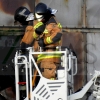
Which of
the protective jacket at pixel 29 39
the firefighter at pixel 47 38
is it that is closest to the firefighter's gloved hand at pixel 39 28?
the firefighter at pixel 47 38

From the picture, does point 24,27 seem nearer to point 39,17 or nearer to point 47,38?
point 39,17

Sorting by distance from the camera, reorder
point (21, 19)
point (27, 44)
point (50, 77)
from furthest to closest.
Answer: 1. point (21, 19)
2. point (27, 44)
3. point (50, 77)

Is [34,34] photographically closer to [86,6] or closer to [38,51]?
[38,51]

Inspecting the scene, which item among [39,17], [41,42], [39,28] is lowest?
[41,42]

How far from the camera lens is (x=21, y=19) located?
14.4 feet

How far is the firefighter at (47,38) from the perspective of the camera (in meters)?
3.80

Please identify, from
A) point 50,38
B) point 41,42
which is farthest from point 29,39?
point 50,38

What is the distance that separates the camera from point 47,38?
12.6ft

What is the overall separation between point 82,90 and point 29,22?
0.99m

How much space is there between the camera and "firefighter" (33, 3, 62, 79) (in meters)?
3.80

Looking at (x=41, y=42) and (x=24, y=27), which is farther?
(x=24, y=27)

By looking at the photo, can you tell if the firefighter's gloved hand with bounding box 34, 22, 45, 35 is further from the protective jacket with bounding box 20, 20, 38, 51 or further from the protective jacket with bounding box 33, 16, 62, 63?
the protective jacket with bounding box 20, 20, 38, 51

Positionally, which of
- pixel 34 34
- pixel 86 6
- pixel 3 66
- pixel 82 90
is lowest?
pixel 82 90

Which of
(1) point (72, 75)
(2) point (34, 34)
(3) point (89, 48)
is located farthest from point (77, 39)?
(2) point (34, 34)
